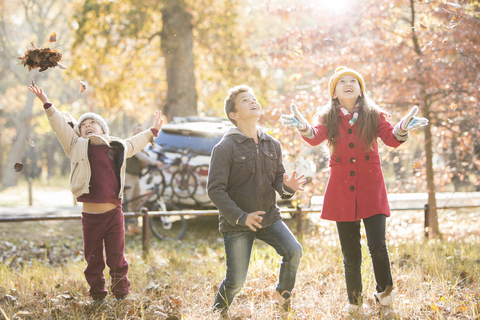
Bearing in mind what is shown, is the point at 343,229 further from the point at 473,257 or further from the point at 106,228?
the point at 473,257

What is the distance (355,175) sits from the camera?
3.51 meters

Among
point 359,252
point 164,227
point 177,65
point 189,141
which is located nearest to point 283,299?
point 359,252

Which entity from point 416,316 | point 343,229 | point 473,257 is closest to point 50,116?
point 343,229

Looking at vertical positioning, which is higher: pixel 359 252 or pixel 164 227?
pixel 359 252

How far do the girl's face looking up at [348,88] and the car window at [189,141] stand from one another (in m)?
5.36

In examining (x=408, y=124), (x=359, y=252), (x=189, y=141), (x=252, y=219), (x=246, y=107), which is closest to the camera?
(x=252, y=219)

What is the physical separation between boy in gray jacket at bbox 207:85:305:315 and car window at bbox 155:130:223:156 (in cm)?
554

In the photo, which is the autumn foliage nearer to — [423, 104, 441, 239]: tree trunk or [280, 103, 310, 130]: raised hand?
[423, 104, 441, 239]: tree trunk

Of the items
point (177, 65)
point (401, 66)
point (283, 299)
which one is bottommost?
point (283, 299)

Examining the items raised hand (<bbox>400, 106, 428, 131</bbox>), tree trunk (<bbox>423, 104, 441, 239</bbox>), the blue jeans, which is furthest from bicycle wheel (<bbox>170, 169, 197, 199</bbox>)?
raised hand (<bbox>400, 106, 428, 131</bbox>)

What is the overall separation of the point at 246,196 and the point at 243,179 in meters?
0.13

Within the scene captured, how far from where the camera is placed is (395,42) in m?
7.00

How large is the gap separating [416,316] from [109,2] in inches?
457

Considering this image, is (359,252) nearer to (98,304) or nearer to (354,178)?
(354,178)
